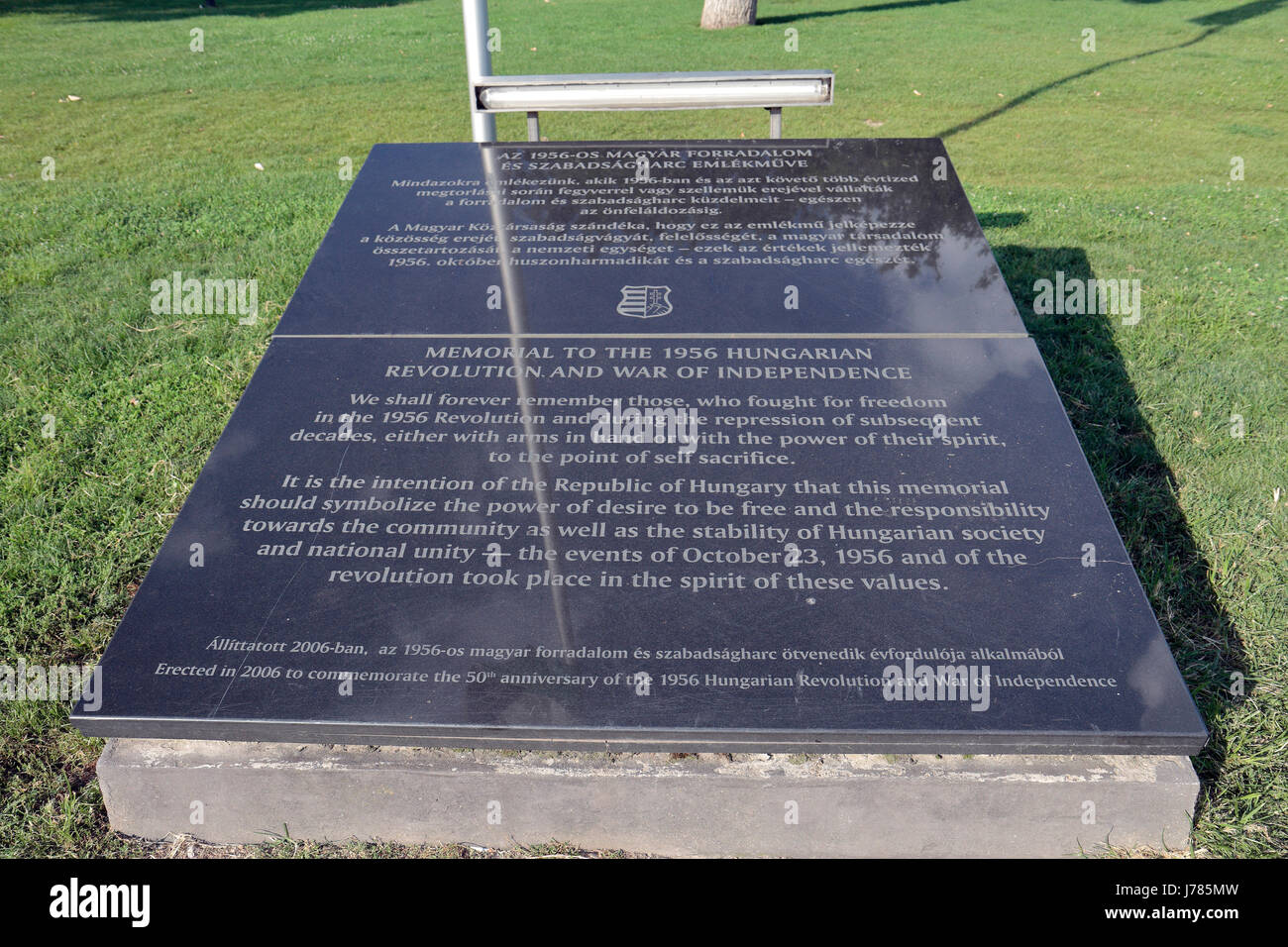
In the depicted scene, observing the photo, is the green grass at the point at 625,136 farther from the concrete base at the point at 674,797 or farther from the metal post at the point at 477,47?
the metal post at the point at 477,47

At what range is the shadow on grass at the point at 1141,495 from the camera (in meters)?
2.87

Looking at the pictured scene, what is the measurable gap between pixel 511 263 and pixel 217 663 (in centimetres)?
185

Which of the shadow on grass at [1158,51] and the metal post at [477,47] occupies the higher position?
the shadow on grass at [1158,51]

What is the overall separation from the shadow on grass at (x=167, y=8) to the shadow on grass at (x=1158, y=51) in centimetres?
1380

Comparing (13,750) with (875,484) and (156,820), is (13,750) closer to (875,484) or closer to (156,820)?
(156,820)

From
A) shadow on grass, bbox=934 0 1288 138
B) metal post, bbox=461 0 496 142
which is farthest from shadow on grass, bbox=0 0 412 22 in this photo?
metal post, bbox=461 0 496 142

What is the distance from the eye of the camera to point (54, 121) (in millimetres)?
9172

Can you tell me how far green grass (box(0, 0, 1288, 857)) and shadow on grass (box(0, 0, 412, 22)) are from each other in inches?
151

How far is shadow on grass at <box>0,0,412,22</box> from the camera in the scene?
1728 centimetres

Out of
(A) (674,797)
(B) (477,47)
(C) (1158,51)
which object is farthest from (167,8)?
(A) (674,797)

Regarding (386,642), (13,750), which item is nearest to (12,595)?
(13,750)

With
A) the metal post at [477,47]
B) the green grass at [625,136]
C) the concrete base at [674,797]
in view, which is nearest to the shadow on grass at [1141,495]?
the green grass at [625,136]

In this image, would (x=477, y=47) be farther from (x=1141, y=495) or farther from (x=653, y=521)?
(x=1141, y=495)

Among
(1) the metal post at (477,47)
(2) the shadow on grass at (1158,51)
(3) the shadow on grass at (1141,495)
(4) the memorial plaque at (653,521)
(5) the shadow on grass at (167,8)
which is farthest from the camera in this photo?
(5) the shadow on grass at (167,8)
